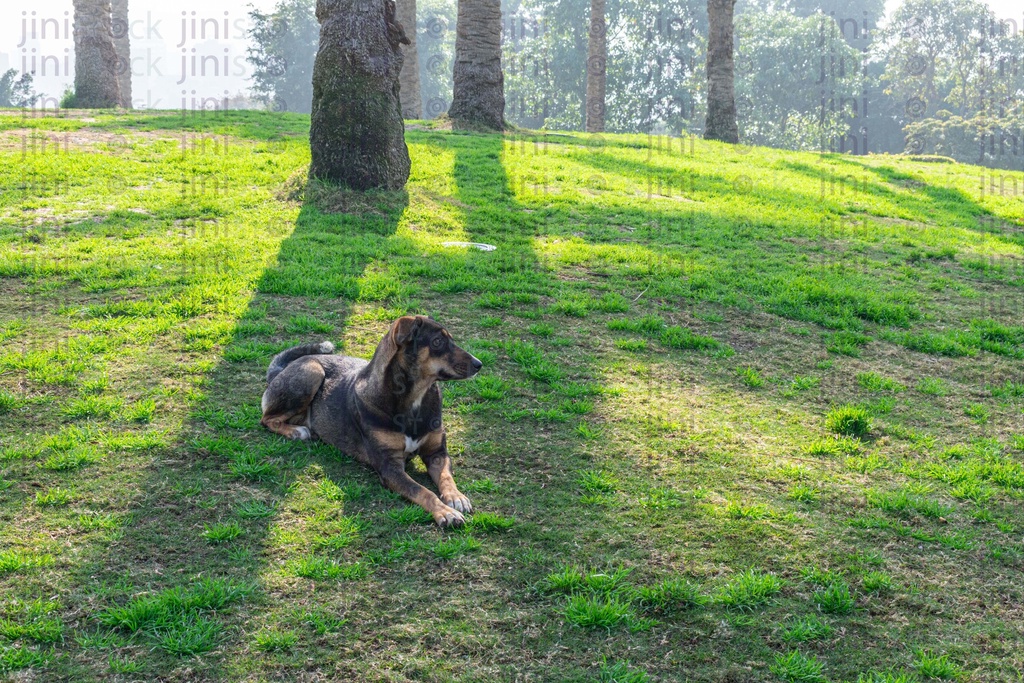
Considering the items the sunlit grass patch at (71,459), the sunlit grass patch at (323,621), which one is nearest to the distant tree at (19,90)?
the sunlit grass patch at (71,459)

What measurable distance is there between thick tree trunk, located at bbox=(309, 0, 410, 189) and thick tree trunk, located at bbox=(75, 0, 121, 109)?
42.6 feet

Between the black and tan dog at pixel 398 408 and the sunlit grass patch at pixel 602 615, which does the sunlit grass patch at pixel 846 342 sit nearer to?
the black and tan dog at pixel 398 408

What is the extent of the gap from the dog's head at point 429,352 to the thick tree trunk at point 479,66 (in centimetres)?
1446

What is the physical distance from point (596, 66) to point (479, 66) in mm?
11215

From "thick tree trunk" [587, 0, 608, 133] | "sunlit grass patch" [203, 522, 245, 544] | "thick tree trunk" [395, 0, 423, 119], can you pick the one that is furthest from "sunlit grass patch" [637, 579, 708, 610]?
"thick tree trunk" [587, 0, 608, 133]

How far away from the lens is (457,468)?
5930mm

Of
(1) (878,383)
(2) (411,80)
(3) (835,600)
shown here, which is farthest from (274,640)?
(2) (411,80)

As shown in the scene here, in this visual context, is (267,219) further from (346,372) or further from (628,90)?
(628,90)

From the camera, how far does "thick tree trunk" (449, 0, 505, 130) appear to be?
18625 mm

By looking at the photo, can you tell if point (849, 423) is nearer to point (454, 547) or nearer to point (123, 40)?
point (454, 547)

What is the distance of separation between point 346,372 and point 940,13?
71271 mm

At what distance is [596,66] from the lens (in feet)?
95.0

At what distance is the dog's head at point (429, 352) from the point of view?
17.8 ft

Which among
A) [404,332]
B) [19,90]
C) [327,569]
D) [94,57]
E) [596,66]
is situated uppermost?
[19,90]
